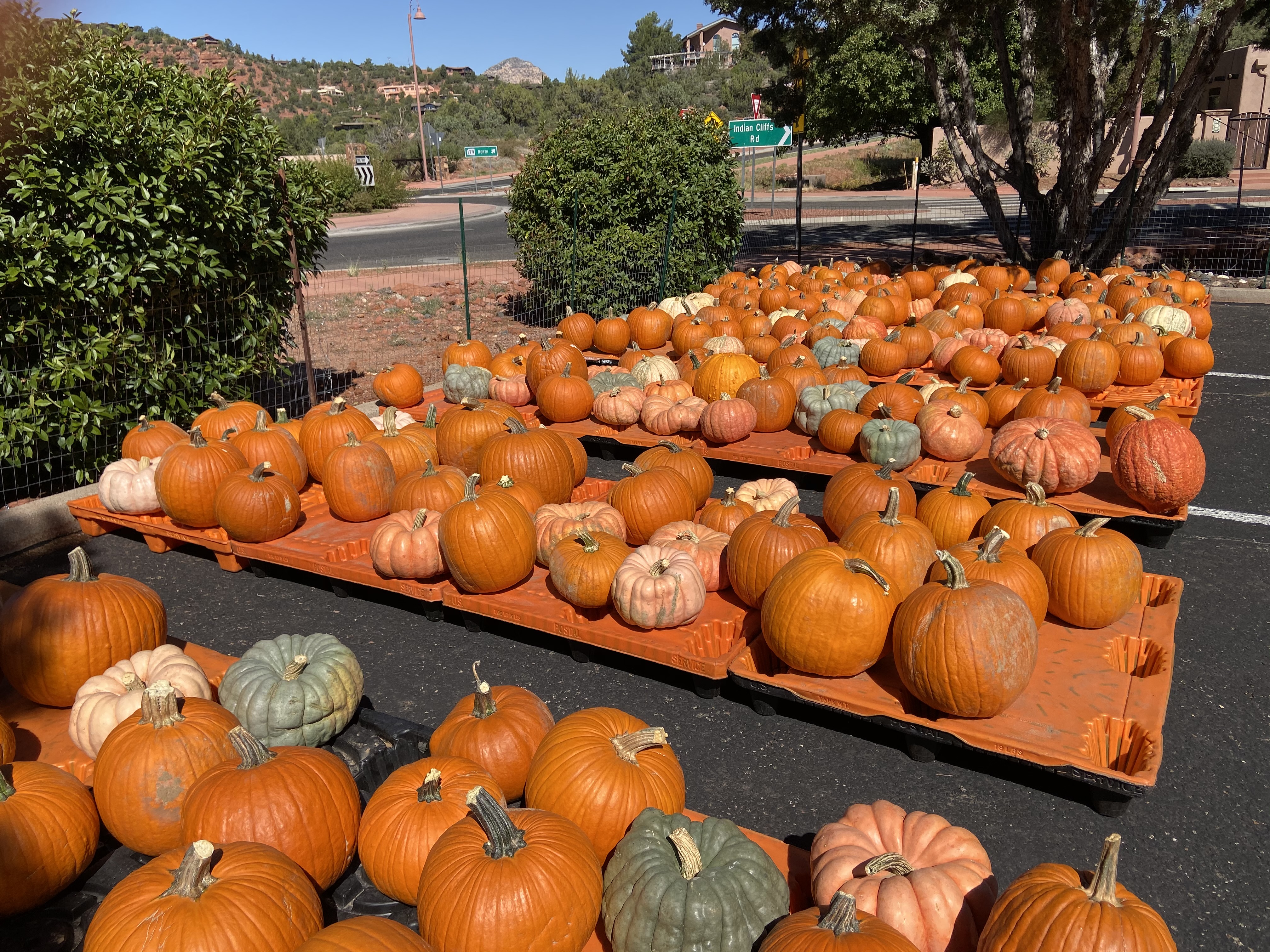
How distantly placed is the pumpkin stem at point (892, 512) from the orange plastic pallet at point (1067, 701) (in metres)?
0.63

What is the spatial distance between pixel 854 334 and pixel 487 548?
18.1 feet

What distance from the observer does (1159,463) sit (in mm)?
4883

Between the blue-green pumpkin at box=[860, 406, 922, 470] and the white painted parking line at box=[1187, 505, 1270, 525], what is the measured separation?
6.04 ft

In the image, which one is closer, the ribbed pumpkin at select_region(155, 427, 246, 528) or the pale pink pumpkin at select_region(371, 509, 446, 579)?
the pale pink pumpkin at select_region(371, 509, 446, 579)

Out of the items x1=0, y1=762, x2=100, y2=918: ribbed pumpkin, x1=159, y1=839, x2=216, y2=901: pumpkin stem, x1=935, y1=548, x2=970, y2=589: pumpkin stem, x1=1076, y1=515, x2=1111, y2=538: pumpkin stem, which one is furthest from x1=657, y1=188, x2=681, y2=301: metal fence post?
x1=159, y1=839, x2=216, y2=901: pumpkin stem

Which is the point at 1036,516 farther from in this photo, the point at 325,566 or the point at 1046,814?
the point at 325,566

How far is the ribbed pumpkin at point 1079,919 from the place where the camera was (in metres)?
2.01

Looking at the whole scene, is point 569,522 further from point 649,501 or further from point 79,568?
point 79,568

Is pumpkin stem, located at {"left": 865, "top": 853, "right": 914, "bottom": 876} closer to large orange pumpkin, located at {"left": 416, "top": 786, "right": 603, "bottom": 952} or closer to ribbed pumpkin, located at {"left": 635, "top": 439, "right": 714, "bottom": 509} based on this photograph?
large orange pumpkin, located at {"left": 416, "top": 786, "right": 603, "bottom": 952}

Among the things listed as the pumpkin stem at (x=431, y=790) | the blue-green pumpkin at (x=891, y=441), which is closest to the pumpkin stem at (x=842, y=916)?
the pumpkin stem at (x=431, y=790)

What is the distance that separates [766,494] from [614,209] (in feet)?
27.5

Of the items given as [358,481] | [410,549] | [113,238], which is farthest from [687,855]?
[113,238]

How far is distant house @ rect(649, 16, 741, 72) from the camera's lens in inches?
4353

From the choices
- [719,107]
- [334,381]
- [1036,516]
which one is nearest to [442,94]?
[719,107]
